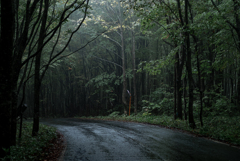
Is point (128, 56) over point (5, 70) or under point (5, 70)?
over

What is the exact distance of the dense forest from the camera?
742 centimetres

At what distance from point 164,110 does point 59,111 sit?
56.3 ft

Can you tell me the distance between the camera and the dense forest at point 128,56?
7424 mm

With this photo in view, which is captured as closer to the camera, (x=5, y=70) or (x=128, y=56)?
(x=5, y=70)

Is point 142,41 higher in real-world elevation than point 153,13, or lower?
higher

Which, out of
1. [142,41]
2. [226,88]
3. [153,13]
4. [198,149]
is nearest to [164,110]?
[226,88]

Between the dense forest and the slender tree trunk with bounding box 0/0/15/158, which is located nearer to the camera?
the slender tree trunk with bounding box 0/0/15/158

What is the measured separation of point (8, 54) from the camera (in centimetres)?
427

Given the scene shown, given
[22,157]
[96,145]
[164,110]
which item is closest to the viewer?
[22,157]

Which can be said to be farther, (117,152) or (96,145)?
(96,145)

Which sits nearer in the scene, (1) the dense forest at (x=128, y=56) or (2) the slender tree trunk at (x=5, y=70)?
(2) the slender tree trunk at (x=5, y=70)

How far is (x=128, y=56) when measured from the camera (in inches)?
1079

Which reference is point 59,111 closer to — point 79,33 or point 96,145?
point 79,33

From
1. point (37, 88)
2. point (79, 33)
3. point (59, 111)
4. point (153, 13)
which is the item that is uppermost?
point (79, 33)
